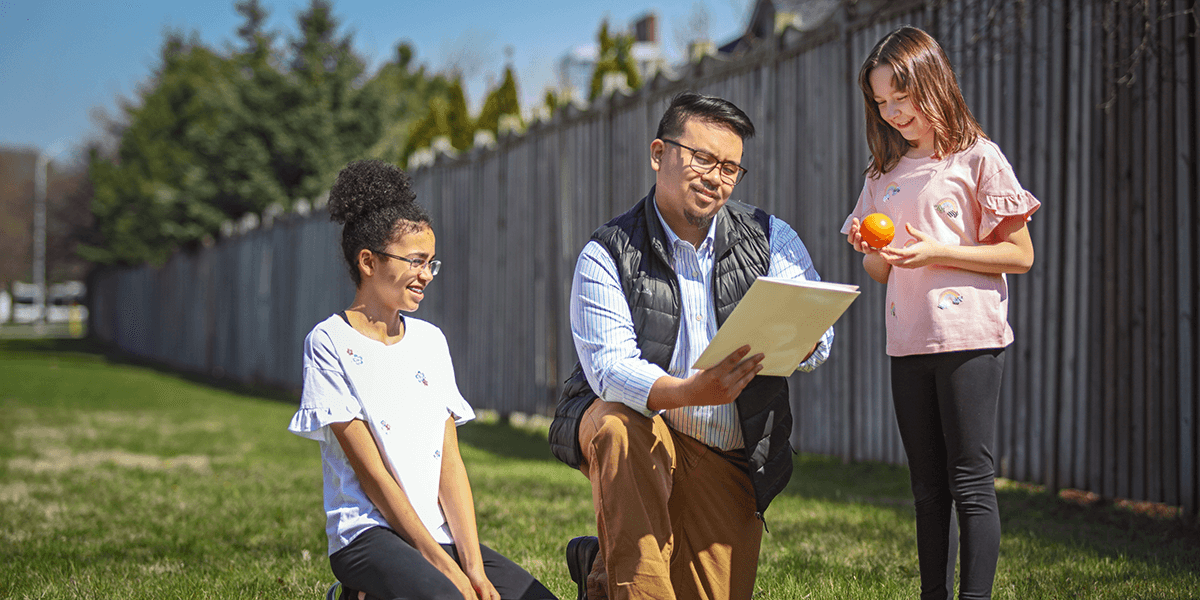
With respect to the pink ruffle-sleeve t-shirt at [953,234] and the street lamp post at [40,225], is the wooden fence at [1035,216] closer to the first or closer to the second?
the pink ruffle-sleeve t-shirt at [953,234]

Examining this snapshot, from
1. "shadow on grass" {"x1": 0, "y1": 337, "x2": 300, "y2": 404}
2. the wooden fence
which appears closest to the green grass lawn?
the wooden fence

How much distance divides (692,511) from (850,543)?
1.61m

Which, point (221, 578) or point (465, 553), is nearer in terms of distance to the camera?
point (465, 553)

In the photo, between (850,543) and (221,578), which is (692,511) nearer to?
(850,543)

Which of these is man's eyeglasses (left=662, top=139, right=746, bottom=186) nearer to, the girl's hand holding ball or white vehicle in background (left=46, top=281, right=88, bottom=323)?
the girl's hand holding ball

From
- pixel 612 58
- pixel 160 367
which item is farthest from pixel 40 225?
pixel 612 58

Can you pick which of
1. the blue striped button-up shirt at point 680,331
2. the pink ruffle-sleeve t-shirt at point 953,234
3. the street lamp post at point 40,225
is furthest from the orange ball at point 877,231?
the street lamp post at point 40,225

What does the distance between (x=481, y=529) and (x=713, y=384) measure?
255cm

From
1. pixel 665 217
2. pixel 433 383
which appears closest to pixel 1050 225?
pixel 665 217

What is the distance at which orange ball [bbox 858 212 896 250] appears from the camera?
257 cm

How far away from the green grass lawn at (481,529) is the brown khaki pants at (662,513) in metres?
0.69

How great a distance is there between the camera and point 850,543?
4066mm

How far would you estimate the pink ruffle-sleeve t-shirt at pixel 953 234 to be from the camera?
2680 mm

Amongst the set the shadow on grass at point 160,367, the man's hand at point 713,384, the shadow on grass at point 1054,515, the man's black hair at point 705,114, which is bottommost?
the shadow on grass at point 160,367
